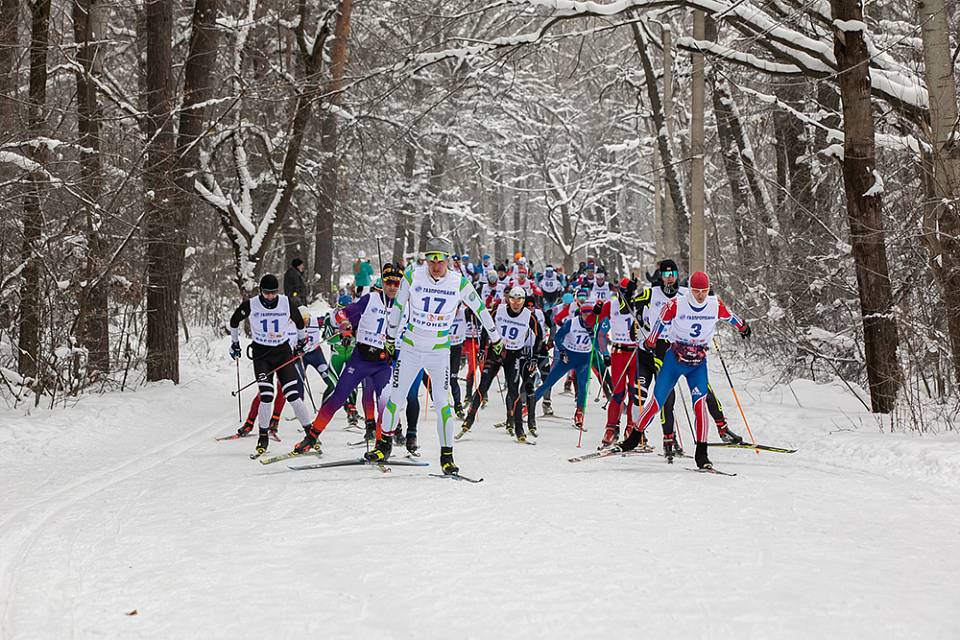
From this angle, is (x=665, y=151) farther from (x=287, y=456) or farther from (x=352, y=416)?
(x=287, y=456)

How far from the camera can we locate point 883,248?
11.3m

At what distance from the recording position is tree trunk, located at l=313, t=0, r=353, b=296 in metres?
17.9

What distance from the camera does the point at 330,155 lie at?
21.7m

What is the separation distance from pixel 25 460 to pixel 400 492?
4.87 meters

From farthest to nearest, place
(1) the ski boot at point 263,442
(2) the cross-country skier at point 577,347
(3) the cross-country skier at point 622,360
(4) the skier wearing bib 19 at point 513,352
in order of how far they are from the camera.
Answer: (2) the cross-country skier at point 577,347, (4) the skier wearing bib 19 at point 513,352, (3) the cross-country skier at point 622,360, (1) the ski boot at point 263,442

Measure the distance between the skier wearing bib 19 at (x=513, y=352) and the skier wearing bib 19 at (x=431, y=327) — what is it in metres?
3.41

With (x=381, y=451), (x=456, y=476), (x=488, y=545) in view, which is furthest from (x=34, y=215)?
(x=488, y=545)

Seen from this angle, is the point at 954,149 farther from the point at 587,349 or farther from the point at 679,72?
the point at 679,72

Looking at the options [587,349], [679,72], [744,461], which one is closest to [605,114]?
[679,72]

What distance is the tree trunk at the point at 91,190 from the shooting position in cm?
1326

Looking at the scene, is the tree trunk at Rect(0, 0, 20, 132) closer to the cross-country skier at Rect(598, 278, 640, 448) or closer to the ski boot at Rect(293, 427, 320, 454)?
the ski boot at Rect(293, 427, 320, 454)

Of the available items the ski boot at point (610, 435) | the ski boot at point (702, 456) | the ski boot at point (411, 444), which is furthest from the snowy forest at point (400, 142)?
the ski boot at point (411, 444)

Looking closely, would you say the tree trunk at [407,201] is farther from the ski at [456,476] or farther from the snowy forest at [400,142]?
the ski at [456,476]

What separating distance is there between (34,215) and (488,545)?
367 inches
